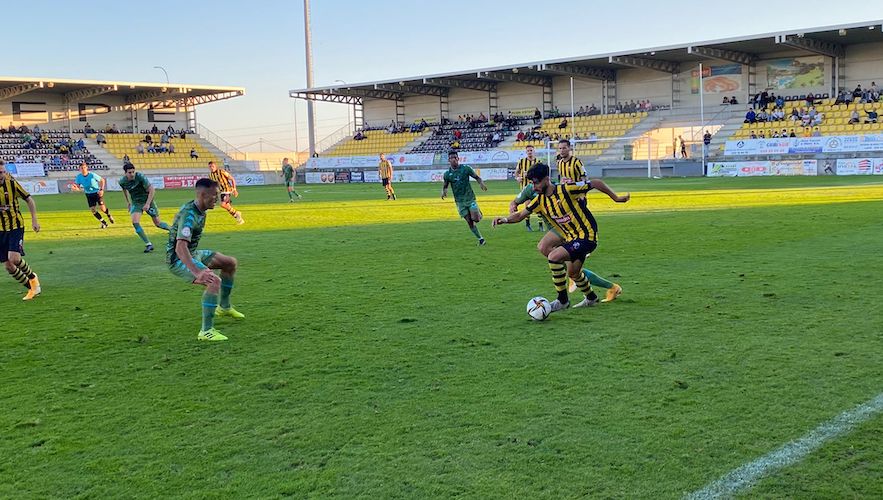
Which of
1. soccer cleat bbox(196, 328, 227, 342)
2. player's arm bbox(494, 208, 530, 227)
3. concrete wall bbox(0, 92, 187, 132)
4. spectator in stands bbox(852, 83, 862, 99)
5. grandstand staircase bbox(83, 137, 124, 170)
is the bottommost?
soccer cleat bbox(196, 328, 227, 342)

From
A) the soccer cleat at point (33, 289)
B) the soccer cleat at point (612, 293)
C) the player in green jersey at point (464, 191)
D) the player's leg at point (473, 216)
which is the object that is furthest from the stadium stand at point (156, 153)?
the soccer cleat at point (612, 293)

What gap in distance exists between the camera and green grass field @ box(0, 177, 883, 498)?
406 centimetres

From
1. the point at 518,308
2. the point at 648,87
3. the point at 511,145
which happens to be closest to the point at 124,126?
the point at 511,145

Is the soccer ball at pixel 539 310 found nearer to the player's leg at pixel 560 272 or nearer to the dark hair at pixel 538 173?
the player's leg at pixel 560 272

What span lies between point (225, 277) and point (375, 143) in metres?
58.2

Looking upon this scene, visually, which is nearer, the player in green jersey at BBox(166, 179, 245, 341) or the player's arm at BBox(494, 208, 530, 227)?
the player in green jersey at BBox(166, 179, 245, 341)

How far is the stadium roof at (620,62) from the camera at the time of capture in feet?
145

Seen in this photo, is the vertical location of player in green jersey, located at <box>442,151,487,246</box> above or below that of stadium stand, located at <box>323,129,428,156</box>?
below

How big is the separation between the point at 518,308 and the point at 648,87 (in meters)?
49.9

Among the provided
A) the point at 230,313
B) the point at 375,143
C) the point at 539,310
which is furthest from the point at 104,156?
the point at 539,310

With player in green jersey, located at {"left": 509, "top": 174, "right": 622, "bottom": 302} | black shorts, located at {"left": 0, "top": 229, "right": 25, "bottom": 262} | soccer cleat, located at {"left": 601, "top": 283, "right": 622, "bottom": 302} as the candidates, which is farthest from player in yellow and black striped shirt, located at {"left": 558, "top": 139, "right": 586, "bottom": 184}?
black shorts, located at {"left": 0, "top": 229, "right": 25, "bottom": 262}

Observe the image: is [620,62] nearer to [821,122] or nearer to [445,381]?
[821,122]

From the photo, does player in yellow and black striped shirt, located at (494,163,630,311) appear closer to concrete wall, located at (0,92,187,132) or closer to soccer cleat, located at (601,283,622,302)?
soccer cleat, located at (601,283,622,302)

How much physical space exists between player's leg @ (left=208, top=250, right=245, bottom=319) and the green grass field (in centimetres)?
29
